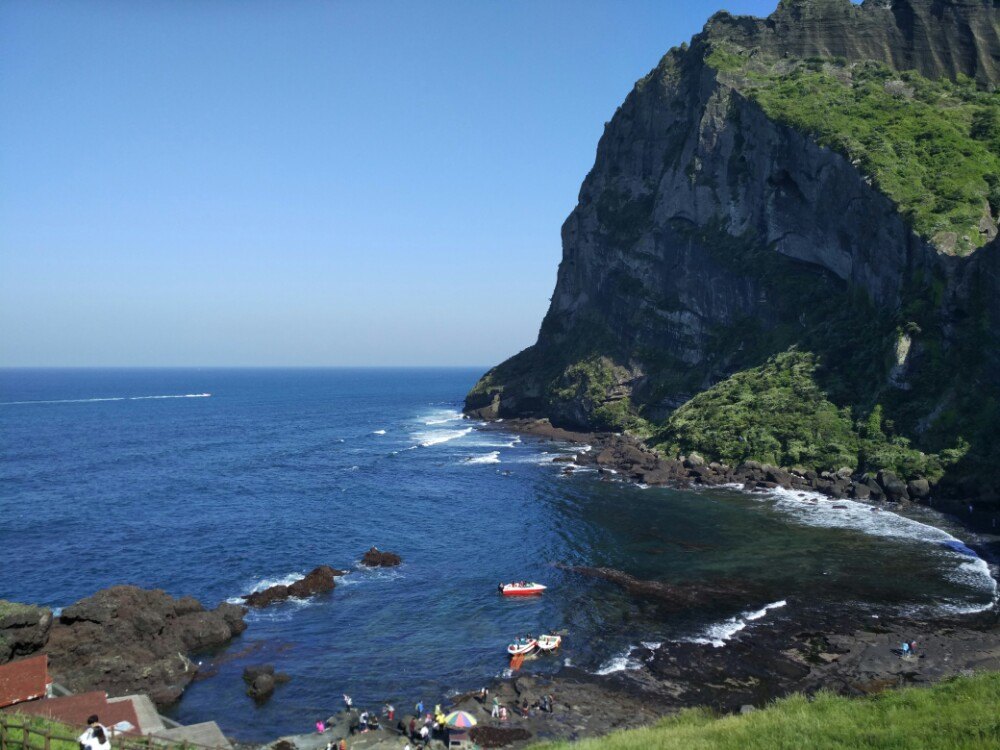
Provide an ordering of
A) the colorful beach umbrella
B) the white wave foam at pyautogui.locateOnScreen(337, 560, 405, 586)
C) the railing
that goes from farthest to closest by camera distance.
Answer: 1. the white wave foam at pyautogui.locateOnScreen(337, 560, 405, 586)
2. the colorful beach umbrella
3. the railing

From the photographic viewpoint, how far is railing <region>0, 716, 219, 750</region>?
18.2 meters

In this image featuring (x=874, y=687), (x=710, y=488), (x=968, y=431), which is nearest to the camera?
(x=874, y=687)

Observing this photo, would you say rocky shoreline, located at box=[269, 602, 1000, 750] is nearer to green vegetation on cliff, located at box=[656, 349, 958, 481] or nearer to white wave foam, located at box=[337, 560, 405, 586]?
white wave foam, located at box=[337, 560, 405, 586]

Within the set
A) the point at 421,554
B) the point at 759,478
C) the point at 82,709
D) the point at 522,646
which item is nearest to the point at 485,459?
the point at 759,478

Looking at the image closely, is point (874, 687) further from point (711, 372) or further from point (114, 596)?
point (711, 372)

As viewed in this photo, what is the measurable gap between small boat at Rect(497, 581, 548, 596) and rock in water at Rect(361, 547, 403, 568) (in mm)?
10617

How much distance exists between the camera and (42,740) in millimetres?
20969

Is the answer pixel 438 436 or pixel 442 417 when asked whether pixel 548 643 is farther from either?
pixel 442 417

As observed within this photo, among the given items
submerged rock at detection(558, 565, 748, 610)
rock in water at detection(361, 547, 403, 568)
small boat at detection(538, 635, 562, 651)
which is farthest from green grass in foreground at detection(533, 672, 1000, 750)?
rock in water at detection(361, 547, 403, 568)

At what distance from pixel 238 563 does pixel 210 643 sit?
14677 mm

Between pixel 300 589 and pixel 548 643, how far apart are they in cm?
1898

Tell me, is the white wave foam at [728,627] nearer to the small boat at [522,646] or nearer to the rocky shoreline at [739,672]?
the rocky shoreline at [739,672]

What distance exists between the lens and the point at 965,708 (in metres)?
22.2

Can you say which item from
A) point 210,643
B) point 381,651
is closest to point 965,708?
point 381,651
